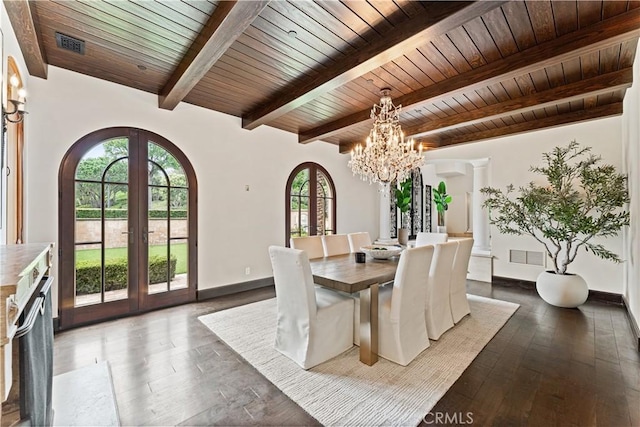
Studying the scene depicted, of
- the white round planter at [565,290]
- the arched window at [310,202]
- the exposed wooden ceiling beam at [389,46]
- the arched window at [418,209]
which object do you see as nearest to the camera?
the exposed wooden ceiling beam at [389,46]

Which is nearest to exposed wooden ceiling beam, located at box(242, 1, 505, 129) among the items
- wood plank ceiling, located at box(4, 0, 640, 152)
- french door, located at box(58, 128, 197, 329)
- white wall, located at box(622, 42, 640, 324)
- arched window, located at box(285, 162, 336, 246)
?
wood plank ceiling, located at box(4, 0, 640, 152)

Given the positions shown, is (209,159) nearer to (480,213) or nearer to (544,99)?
(544,99)

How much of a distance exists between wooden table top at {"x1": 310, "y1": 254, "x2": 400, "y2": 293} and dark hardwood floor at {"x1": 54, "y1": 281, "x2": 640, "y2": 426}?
0.89 metres

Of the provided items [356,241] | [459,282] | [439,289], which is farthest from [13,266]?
[459,282]

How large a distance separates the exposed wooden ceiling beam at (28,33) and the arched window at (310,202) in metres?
3.41

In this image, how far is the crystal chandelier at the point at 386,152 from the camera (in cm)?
321

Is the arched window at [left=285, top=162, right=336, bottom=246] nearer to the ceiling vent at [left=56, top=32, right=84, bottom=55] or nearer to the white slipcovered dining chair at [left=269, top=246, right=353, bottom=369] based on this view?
the white slipcovered dining chair at [left=269, top=246, right=353, bottom=369]

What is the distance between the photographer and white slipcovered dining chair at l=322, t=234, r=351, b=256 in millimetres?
3770

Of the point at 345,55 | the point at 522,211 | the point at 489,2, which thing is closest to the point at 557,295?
the point at 522,211

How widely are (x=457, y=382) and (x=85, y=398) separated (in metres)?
2.72

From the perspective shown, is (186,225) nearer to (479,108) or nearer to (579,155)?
(479,108)

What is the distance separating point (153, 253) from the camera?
11.8 ft

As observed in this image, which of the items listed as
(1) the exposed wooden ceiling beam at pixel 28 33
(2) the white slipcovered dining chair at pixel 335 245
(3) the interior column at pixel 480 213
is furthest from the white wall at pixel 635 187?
(1) the exposed wooden ceiling beam at pixel 28 33

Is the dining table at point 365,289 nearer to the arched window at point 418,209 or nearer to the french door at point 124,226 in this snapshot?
the french door at point 124,226
